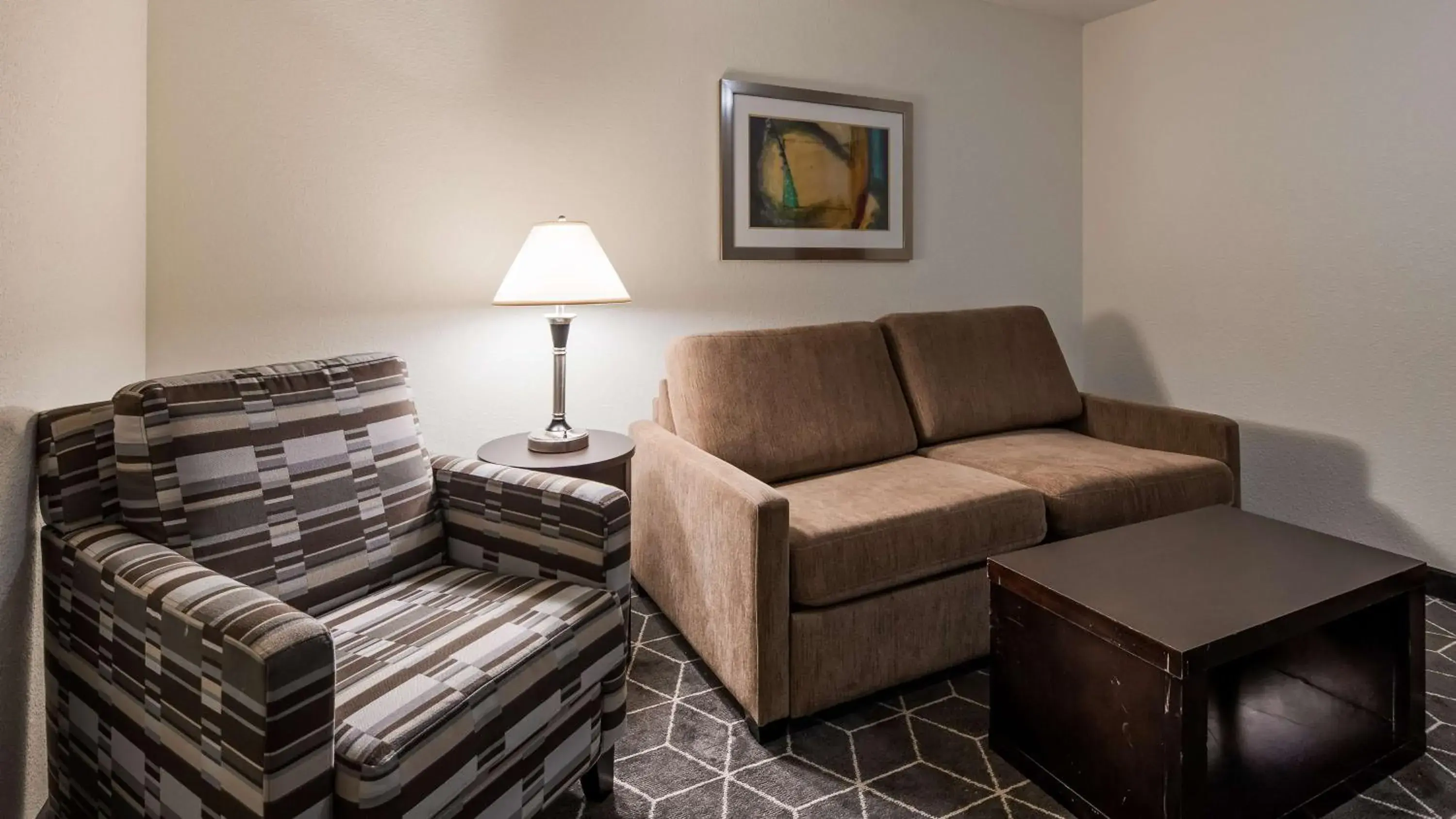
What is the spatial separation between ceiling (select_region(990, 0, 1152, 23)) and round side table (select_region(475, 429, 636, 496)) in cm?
263

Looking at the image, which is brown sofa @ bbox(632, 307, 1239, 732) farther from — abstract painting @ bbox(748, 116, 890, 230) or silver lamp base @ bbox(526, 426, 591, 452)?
abstract painting @ bbox(748, 116, 890, 230)

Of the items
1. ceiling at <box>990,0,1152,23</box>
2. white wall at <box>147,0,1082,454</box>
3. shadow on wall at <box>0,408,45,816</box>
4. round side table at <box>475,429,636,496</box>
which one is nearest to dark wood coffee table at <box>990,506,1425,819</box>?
round side table at <box>475,429,636,496</box>

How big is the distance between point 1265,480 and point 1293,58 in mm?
1571

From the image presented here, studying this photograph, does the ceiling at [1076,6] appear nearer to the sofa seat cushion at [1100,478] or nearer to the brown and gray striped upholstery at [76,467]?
the sofa seat cushion at [1100,478]

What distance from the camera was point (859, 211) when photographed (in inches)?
119

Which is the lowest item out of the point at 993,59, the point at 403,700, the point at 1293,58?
the point at 403,700

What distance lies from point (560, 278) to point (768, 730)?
125 cm

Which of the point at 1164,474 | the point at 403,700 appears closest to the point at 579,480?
the point at 403,700

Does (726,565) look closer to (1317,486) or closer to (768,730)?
(768,730)

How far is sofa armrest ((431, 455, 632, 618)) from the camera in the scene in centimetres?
151

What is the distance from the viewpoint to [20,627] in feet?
4.30

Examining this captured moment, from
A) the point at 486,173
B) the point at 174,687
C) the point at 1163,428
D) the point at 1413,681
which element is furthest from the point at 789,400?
the point at 174,687

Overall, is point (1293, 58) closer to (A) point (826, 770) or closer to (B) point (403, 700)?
(A) point (826, 770)

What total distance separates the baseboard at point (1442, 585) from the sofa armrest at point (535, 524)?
→ 8.75 feet
